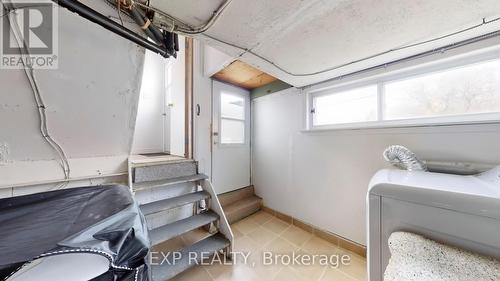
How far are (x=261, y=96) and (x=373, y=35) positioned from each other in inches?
67.2

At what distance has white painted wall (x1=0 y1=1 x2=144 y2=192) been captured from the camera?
1.00 m

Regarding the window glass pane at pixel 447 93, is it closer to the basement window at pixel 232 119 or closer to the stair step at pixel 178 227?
the basement window at pixel 232 119

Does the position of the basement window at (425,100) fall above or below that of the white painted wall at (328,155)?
above

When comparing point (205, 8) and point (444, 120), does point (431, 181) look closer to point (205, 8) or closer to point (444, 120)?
point (444, 120)

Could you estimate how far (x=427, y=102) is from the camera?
53.1 inches

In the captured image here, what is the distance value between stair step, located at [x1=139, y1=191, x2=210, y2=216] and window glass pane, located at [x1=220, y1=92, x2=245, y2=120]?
50.5 inches

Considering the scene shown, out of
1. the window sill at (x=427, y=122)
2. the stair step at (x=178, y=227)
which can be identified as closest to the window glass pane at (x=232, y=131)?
the stair step at (x=178, y=227)

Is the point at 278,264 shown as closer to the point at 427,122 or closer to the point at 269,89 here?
the point at 427,122

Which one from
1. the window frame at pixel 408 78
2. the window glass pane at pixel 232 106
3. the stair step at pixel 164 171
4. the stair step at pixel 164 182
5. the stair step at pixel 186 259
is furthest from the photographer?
the window glass pane at pixel 232 106

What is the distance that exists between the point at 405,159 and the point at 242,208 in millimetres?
→ 1969

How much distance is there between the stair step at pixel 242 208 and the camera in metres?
2.25

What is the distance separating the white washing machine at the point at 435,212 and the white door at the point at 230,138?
192cm

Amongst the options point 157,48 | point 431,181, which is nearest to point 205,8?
point 157,48

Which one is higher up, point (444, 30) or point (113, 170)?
point (444, 30)
